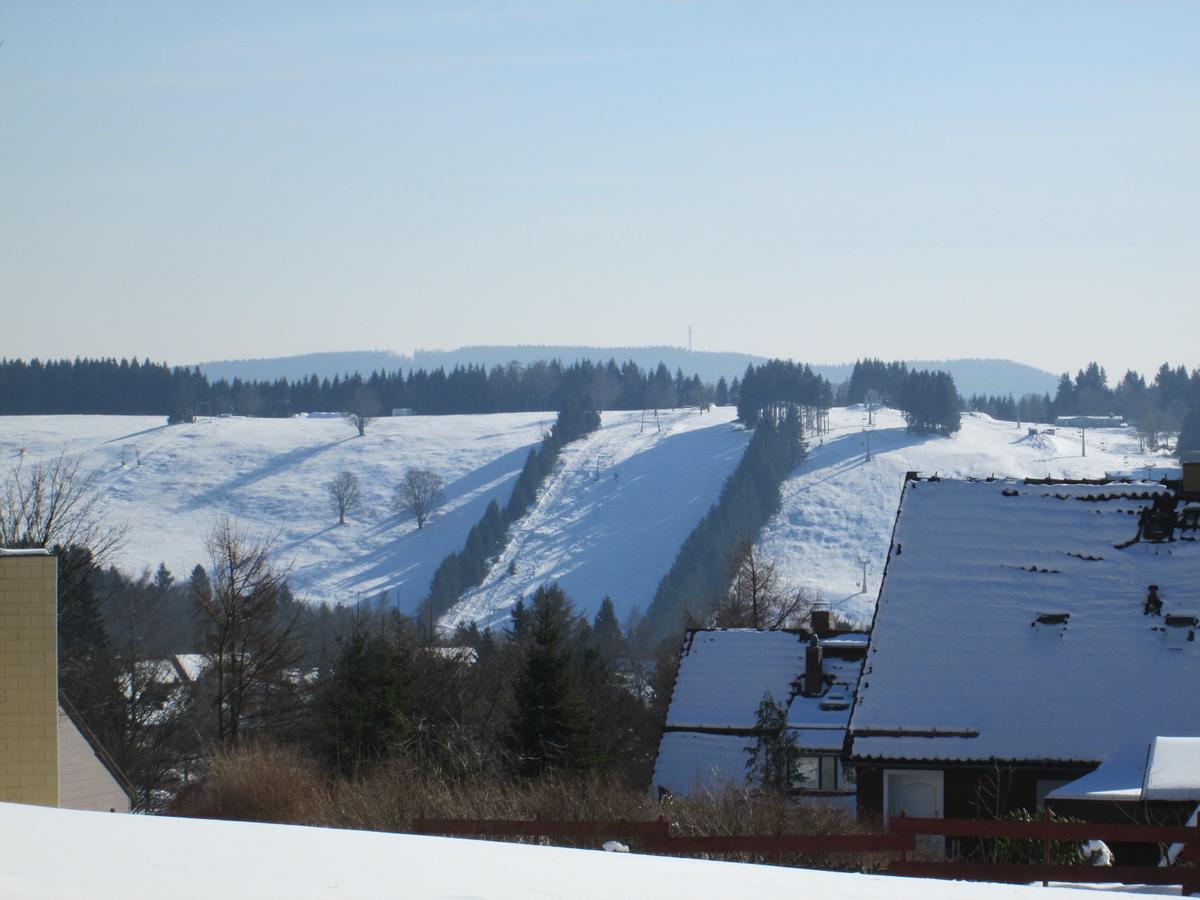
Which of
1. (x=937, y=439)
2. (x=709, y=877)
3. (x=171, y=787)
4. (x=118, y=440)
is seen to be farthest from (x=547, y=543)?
(x=709, y=877)

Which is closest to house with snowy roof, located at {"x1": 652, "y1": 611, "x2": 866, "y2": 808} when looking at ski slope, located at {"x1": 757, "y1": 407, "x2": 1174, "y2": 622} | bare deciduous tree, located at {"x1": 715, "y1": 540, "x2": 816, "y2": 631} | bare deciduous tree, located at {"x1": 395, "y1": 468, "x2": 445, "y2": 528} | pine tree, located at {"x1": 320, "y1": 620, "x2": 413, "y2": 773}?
pine tree, located at {"x1": 320, "y1": 620, "x2": 413, "y2": 773}

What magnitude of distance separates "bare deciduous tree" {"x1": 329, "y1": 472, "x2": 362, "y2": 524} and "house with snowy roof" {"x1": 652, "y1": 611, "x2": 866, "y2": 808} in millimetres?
141449

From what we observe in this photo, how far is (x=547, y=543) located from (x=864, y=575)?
3761 centimetres

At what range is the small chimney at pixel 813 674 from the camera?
32.4m

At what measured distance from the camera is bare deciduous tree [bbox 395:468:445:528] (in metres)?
172

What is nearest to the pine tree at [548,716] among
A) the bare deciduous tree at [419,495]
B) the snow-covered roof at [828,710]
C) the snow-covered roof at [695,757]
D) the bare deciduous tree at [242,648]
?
the snow-covered roof at [695,757]

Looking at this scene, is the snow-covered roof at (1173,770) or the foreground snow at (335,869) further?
the snow-covered roof at (1173,770)

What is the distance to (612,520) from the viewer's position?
15962 cm

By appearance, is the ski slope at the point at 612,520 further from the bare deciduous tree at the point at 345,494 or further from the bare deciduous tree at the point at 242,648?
the bare deciduous tree at the point at 242,648

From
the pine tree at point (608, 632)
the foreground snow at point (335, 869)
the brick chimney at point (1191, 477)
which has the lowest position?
the pine tree at point (608, 632)

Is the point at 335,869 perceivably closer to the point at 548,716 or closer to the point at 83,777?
the point at 83,777

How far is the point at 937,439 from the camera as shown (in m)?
177

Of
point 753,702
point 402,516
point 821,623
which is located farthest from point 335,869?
point 402,516

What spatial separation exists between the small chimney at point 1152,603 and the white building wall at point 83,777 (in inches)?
785
